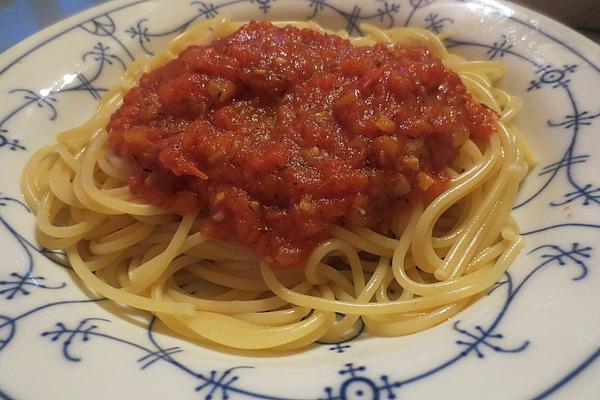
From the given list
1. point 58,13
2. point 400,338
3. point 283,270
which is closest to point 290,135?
point 283,270

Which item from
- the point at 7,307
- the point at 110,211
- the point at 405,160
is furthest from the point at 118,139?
the point at 405,160

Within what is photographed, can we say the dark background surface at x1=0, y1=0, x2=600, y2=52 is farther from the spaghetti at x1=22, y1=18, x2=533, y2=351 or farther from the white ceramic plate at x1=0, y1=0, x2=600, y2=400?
the spaghetti at x1=22, y1=18, x2=533, y2=351

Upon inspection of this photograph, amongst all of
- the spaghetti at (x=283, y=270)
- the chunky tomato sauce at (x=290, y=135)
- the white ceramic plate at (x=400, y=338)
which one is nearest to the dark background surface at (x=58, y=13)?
the white ceramic plate at (x=400, y=338)

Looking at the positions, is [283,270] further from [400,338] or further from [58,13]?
[58,13]

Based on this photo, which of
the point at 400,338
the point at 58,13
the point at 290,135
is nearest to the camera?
the point at 400,338

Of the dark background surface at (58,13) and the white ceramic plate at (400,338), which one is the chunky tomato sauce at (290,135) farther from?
the dark background surface at (58,13)

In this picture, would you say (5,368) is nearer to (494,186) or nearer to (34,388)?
(34,388)
